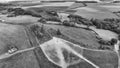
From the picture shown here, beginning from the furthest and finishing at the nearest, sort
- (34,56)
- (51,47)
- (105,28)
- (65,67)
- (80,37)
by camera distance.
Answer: (105,28)
(80,37)
(51,47)
(34,56)
(65,67)

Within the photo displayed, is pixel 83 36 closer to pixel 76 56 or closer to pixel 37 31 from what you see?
pixel 76 56

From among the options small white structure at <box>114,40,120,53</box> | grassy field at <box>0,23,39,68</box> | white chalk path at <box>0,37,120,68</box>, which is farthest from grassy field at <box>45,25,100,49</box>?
grassy field at <box>0,23,39,68</box>

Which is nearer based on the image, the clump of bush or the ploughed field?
the ploughed field

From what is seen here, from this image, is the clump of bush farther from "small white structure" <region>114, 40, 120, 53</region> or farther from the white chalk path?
"small white structure" <region>114, 40, 120, 53</region>

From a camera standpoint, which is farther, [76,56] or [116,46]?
[116,46]

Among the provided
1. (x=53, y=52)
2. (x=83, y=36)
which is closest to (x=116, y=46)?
(x=83, y=36)

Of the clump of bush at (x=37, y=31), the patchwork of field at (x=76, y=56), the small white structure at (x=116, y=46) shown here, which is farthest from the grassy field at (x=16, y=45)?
the small white structure at (x=116, y=46)

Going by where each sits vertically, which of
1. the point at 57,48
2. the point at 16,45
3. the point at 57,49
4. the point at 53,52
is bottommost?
the point at 53,52

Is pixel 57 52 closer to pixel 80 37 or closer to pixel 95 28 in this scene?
pixel 80 37

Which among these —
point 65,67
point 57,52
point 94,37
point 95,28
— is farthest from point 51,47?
point 95,28
